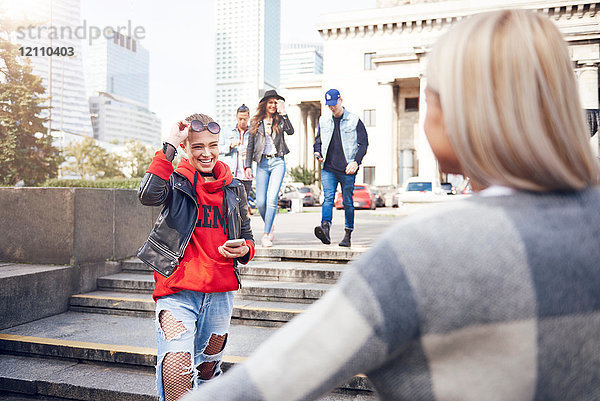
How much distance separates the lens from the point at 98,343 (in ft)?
15.6

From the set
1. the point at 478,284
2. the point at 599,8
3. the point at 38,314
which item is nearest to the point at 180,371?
the point at 478,284

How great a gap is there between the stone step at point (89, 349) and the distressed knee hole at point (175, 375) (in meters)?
1.43

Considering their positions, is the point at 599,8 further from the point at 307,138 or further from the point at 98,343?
the point at 98,343

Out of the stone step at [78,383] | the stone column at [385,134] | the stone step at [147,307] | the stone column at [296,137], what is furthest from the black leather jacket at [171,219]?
the stone column at [296,137]

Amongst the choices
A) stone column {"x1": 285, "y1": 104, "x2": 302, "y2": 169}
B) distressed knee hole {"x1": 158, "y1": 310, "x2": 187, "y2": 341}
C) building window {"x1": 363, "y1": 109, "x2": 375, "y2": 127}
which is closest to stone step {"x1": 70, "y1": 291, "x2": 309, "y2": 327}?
distressed knee hole {"x1": 158, "y1": 310, "x2": 187, "y2": 341}

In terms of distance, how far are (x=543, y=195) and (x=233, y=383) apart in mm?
595

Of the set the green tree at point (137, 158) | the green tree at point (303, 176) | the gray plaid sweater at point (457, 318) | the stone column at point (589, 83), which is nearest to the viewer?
the gray plaid sweater at point (457, 318)

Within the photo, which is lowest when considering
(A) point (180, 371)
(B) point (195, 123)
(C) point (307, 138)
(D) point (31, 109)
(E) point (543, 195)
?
(A) point (180, 371)

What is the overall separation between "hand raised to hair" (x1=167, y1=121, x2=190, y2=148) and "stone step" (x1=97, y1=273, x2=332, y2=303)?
116 inches

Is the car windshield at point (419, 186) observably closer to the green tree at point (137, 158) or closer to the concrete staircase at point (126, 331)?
the concrete staircase at point (126, 331)

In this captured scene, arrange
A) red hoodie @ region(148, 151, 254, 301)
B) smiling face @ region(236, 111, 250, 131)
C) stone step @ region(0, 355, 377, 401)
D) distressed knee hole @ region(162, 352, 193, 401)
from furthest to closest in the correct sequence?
1. smiling face @ region(236, 111, 250, 131)
2. stone step @ region(0, 355, 377, 401)
3. red hoodie @ region(148, 151, 254, 301)
4. distressed knee hole @ region(162, 352, 193, 401)

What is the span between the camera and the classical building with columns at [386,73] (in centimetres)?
4669

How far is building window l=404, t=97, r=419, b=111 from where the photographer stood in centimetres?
5194

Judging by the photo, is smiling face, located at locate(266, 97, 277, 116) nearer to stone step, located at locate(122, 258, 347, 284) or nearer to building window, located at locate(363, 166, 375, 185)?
stone step, located at locate(122, 258, 347, 284)
